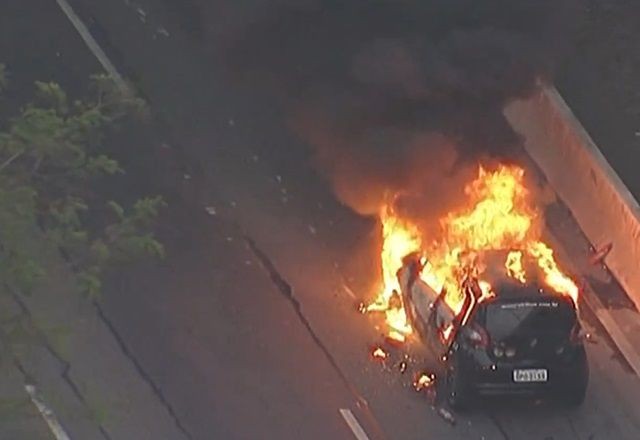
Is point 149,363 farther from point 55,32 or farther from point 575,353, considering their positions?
point 55,32

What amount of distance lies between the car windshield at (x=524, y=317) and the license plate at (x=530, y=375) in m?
0.41

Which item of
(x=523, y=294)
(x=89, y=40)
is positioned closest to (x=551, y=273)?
(x=523, y=294)

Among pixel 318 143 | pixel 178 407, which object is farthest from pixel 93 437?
pixel 318 143

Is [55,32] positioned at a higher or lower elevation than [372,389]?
higher

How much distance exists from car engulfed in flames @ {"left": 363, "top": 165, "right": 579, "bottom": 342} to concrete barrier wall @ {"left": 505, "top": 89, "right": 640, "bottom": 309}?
0.86 meters

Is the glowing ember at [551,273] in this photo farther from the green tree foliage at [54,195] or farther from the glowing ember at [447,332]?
the green tree foliage at [54,195]

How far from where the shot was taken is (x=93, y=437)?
47.0ft

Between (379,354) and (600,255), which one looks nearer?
(379,354)

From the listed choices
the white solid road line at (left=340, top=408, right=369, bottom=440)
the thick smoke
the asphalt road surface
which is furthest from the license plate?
the thick smoke

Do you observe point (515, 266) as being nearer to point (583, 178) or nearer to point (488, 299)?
point (488, 299)

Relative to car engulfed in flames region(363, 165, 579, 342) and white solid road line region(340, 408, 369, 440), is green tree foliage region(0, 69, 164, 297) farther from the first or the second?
car engulfed in flames region(363, 165, 579, 342)

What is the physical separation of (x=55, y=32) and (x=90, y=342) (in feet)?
24.2

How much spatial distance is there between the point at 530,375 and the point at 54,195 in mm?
6761

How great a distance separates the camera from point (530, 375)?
49.8ft
